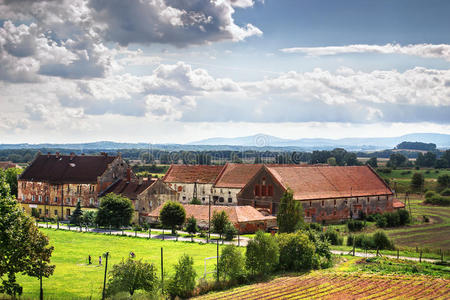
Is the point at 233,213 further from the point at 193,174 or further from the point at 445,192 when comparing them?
the point at 445,192

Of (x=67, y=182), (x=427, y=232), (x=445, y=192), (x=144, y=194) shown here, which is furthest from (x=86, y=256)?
(x=445, y=192)

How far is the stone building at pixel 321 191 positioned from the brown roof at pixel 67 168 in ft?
83.4

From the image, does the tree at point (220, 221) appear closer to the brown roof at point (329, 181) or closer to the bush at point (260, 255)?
the brown roof at point (329, 181)

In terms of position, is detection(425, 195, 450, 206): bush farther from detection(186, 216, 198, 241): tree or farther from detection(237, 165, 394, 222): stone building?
detection(186, 216, 198, 241): tree

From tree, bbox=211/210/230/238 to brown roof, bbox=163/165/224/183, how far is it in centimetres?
2901

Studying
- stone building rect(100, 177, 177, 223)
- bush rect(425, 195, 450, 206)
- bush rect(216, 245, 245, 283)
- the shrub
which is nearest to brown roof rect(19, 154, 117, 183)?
stone building rect(100, 177, 177, 223)

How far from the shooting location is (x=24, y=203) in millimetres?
92250

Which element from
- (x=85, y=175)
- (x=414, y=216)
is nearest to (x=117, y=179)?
(x=85, y=175)

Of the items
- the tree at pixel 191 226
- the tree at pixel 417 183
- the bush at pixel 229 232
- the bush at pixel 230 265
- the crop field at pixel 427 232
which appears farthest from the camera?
the tree at pixel 417 183

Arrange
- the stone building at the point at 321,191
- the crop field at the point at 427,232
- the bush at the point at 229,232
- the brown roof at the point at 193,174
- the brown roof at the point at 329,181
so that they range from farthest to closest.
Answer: the brown roof at the point at 193,174, the brown roof at the point at 329,181, the stone building at the point at 321,191, the bush at the point at 229,232, the crop field at the point at 427,232

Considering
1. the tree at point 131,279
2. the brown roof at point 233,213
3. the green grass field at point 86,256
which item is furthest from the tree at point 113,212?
the tree at point 131,279

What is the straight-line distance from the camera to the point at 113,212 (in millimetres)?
71125

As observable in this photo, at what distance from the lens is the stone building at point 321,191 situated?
77500 millimetres

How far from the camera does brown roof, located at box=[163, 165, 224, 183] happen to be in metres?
94.1
